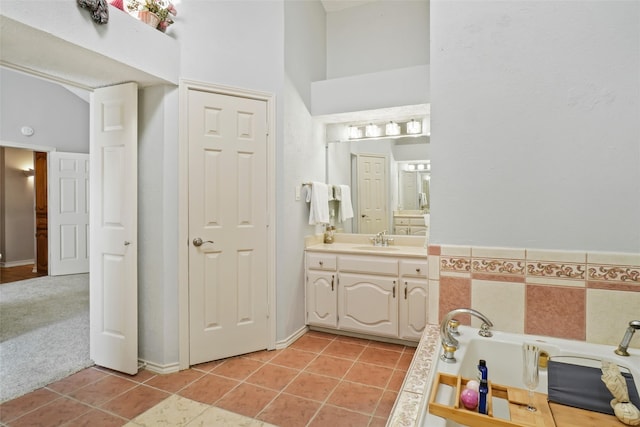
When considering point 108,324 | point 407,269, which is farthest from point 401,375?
point 108,324

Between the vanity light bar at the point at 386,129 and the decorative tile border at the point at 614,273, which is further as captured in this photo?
the vanity light bar at the point at 386,129

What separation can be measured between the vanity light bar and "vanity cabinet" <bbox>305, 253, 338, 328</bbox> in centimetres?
136

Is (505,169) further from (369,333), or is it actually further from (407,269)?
(369,333)

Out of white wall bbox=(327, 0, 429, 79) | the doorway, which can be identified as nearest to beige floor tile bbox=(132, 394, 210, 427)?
white wall bbox=(327, 0, 429, 79)

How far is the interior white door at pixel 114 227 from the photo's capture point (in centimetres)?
224

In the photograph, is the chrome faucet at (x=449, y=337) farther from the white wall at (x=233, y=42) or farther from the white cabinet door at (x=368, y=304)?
the white wall at (x=233, y=42)

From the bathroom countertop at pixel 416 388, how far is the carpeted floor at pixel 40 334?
2351 mm

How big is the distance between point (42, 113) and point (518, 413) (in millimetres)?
6638

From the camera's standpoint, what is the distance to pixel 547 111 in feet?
5.33

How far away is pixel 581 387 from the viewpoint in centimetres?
137

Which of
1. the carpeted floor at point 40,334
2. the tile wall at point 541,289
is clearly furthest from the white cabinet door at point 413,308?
the carpeted floor at point 40,334

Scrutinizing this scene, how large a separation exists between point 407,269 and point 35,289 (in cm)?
481

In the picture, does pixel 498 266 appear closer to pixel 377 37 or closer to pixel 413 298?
pixel 413 298

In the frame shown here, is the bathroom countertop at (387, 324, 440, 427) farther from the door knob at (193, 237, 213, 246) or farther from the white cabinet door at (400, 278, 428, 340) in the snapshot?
the door knob at (193, 237, 213, 246)
